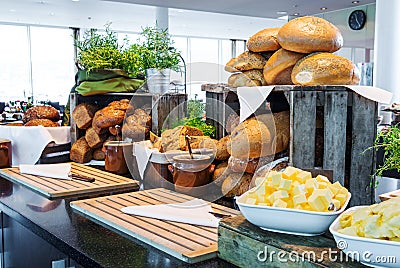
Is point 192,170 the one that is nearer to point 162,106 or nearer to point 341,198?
point 162,106

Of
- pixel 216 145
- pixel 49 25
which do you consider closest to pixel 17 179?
pixel 216 145

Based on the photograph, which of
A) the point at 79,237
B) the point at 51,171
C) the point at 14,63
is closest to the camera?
the point at 79,237

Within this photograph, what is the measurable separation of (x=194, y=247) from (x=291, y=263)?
24 centimetres

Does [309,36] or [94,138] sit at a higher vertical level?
[309,36]

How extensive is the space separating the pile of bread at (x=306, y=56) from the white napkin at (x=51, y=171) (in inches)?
30.2

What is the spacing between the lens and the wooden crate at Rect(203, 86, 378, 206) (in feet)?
3.63

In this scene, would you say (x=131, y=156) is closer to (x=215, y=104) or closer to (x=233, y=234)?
(x=215, y=104)

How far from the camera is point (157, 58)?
1.80 m

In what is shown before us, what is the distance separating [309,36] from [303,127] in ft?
0.76

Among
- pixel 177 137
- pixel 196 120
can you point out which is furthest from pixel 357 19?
pixel 177 137

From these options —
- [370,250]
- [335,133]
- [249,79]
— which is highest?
[249,79]

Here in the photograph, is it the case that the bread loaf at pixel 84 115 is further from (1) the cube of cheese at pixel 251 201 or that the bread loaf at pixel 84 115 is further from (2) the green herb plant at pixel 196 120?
(1) the cube of cheese at pixel 251 201

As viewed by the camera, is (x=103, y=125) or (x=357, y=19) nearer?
(x=103, y=125)

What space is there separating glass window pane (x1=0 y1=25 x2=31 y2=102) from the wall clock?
23.7 ft
